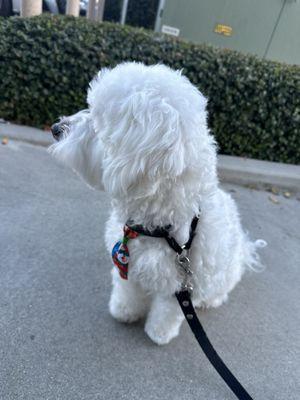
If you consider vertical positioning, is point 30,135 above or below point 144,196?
below

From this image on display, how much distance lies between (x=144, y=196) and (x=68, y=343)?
47.7 inches

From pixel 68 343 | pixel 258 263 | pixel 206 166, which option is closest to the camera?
pixel 206 166

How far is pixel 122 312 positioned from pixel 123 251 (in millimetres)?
638

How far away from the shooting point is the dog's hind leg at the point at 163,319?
208 cm

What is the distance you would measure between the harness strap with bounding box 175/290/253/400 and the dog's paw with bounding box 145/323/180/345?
1.47 feet

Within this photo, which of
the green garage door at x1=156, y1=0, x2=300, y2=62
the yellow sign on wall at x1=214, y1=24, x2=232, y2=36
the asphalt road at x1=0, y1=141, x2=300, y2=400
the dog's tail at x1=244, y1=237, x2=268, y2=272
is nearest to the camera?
the asphalt road at x1=0, y1=141, x2=300, y2=400

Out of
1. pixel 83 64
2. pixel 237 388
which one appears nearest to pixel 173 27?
pixel 83 64

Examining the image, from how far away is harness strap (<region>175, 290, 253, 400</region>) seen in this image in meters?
1.68

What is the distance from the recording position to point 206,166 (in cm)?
159

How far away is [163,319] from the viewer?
2131mm

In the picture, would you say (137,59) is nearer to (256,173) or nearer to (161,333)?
(256,173)

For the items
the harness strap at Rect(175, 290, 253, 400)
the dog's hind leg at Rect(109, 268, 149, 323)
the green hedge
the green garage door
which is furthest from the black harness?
the green garage door

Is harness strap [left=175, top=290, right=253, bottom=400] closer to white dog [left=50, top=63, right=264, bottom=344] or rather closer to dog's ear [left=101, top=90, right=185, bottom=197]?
white dog [left=50, top=63, right=264, bottom=344]

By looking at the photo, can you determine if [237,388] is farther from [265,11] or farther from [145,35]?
[265,11]
